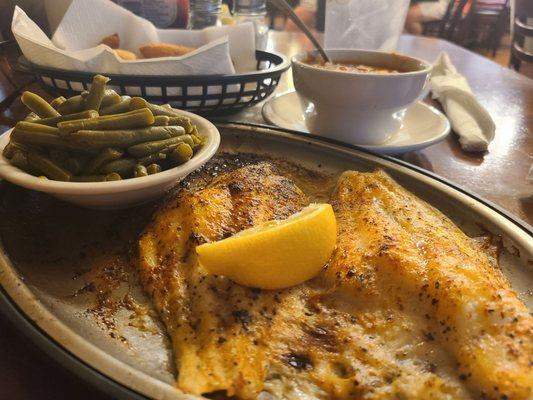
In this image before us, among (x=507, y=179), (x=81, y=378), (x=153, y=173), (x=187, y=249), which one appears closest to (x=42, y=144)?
(x=153, y=173)

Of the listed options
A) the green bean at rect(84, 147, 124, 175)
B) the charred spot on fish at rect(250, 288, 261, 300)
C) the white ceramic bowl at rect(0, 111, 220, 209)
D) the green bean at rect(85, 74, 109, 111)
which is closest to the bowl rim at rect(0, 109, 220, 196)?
the white ceramic bowl at rect(0, 111, 220, 209)

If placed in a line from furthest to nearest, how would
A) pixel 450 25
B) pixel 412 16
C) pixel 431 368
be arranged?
pixel 450 25 → pixel 412 16 → pixel 431 368

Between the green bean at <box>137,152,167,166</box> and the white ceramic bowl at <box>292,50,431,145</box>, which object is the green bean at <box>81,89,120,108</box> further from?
the white ceramic bowl at <box>292,50,431,145</box>

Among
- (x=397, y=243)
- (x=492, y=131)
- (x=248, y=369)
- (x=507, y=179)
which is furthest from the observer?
(x=492, y=131)

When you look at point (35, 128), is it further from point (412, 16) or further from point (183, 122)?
point (412, 16)

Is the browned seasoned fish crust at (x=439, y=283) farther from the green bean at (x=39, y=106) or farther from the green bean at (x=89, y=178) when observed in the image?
the green bean at (x=39, y=106)

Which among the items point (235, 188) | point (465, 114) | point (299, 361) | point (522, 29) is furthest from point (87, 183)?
point (522, 29)

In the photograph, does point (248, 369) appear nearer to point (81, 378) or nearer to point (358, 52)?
point (81, 378)
